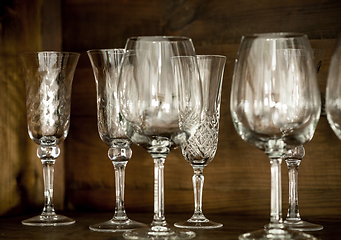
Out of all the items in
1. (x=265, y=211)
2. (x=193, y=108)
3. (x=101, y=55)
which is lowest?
(x=265, y=211)

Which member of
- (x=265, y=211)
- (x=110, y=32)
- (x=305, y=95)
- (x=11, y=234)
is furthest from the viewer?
(x=110, y=32)

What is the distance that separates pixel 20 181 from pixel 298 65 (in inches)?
29.7

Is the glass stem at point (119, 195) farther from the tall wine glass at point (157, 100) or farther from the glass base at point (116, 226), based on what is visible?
the tall wine glass at point (157, 100)

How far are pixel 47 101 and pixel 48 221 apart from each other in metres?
0.24

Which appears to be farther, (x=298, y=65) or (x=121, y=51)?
(x=121, y=51)

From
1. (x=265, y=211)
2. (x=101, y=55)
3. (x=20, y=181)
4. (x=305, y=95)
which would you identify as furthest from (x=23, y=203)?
(x=305, y=95)

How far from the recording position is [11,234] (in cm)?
93

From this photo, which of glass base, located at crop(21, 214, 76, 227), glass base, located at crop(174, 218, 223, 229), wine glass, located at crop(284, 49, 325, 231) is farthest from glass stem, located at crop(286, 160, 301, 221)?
glass base, located at crop(21, 214, 76, 227)

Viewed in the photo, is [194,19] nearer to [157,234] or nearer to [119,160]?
[119,160]

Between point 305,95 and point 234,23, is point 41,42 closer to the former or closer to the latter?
point 234,23

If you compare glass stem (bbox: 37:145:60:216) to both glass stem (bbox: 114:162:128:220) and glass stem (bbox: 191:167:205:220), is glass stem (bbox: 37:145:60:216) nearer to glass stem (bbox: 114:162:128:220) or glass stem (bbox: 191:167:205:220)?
glass stem (bbox: 114:162:128:220)

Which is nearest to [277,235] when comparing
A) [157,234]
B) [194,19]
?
[157,234]

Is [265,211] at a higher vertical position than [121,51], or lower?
lower

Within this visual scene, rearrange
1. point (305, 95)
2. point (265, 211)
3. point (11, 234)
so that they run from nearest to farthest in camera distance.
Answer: point (305, 95) → point (11, 234) → point (265, 211)
